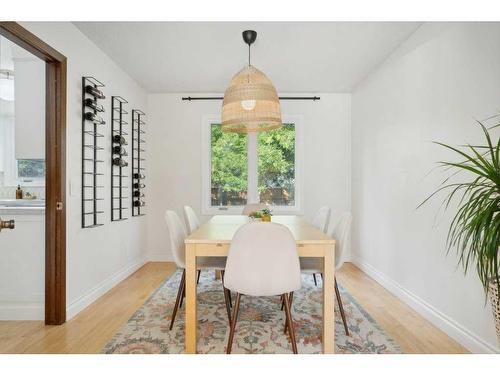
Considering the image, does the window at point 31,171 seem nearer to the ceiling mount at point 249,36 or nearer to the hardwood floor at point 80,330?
the hardwood floor at point 80,330

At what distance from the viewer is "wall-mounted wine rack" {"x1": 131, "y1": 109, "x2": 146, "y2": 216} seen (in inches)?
177

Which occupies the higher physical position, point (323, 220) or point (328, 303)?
point (323, 220)

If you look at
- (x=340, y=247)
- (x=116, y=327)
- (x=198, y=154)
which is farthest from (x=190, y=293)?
(x=198, y=154)

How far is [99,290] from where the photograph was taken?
11.2 ft

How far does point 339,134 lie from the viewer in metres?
5.10

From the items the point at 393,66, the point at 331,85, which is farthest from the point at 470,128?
the point at 331,85

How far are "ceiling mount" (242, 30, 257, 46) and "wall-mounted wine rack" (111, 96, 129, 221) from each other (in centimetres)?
163

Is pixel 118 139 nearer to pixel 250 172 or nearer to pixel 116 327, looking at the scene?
pixel 250 172

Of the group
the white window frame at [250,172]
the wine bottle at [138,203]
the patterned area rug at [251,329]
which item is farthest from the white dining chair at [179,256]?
the white window frame at [250,172]

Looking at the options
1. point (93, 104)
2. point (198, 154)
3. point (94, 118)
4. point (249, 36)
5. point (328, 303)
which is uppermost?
point (249, 36)

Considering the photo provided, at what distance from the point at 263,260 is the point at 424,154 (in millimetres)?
1827

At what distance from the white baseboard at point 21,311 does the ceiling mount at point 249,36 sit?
2.87 meters

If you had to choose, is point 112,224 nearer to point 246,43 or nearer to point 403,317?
point 246,43
